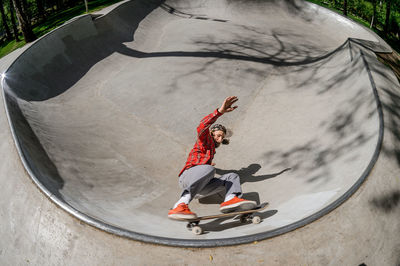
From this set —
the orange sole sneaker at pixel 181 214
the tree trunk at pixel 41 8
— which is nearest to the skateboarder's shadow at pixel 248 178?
the orange sole sneaker at pixel 181 214

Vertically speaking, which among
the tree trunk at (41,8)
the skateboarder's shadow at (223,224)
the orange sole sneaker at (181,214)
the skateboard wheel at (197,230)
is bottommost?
the tree trunk at (41,8)

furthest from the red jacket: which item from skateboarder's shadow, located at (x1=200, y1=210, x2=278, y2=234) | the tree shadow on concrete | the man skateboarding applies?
the tree shadow on concrete

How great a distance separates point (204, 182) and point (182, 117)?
271cm

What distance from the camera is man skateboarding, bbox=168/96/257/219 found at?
161 inches

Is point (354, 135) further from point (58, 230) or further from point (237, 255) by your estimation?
point (58, 230)

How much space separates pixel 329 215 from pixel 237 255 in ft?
3.69

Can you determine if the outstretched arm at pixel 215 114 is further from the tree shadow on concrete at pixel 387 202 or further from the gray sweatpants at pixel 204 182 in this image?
the tree shadow on concrete at pixel 387 202

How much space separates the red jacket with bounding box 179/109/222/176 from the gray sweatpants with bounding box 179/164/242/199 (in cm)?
14

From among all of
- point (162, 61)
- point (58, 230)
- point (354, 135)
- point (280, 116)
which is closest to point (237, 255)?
point (58, 230)

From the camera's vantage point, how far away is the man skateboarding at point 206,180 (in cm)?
409

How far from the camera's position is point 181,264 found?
3.42m

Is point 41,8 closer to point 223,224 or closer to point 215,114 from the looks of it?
point 215,114

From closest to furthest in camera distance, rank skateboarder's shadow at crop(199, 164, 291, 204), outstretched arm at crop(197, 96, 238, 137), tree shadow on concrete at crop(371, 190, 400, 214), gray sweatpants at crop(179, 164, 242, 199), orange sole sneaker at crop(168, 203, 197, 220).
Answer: tree shadow on concrete at crop(371, 190, 400, 214) < orange sole sneaker at crop(168, 203, 197, 220) < gray sweatpants at crop(179, 164, 242, 199) < outstretched arm at crop(197, 96, 238, 137) < skateboarder's shadow at crop(199, 164, 291, 204)

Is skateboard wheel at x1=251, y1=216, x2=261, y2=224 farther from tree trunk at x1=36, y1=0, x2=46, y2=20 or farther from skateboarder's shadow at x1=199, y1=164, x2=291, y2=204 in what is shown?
tree trunk at x1=36, y1=0, x2=46, y2=20
